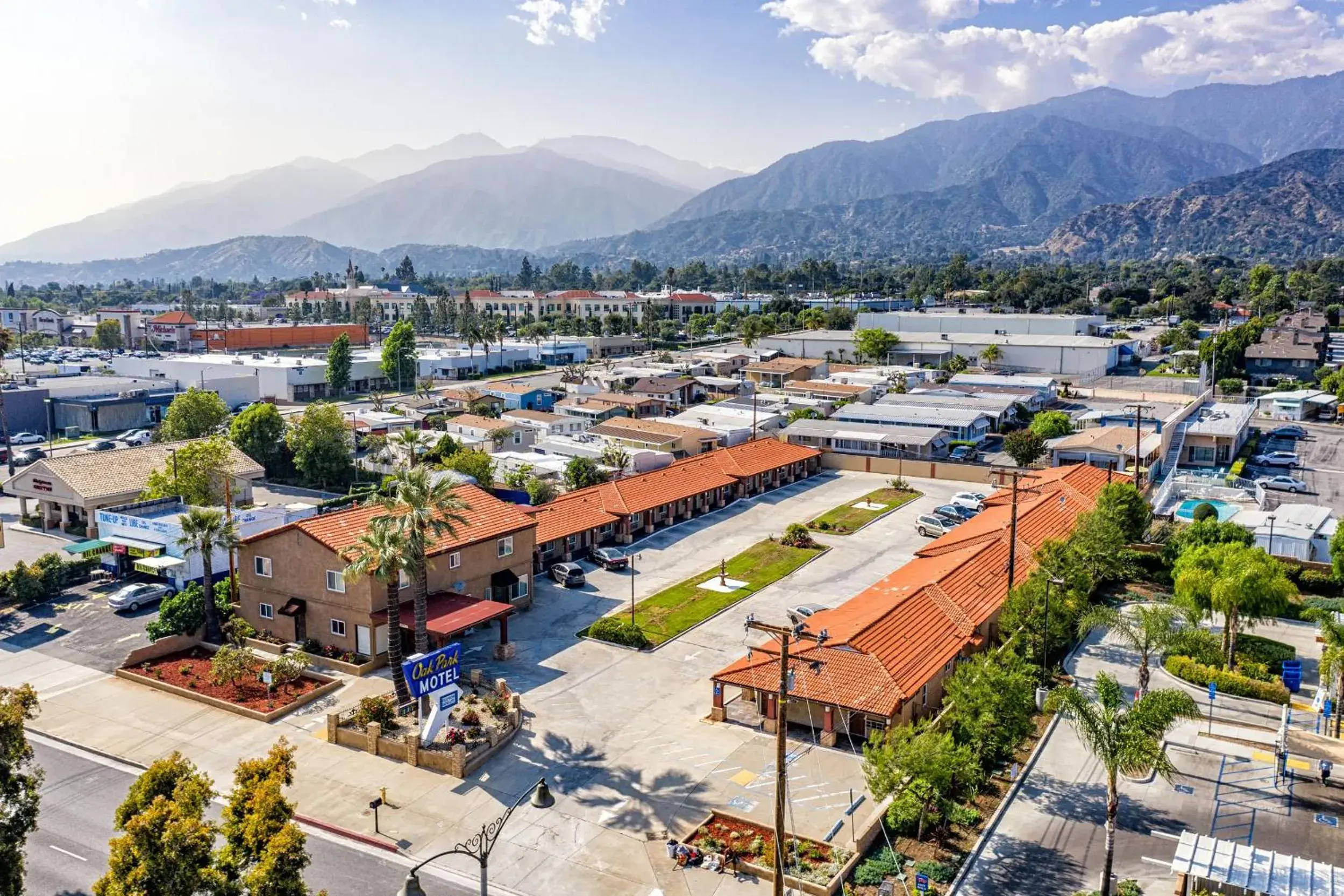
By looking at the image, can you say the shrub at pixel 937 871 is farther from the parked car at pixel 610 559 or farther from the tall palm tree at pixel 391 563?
the parked car at pixel 610 559

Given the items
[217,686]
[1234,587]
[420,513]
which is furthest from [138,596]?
[1234,587]

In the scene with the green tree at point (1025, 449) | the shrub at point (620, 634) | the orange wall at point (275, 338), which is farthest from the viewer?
the orange wall at point (275, 338)

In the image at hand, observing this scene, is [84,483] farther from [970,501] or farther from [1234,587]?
[1234,587]

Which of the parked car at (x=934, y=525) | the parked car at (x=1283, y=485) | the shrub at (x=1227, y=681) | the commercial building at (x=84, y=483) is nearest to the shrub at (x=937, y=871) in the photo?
the shrub at (x=1227, y=681)

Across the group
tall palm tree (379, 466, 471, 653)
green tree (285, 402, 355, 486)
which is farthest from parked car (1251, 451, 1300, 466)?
green tree (285, 402, 355, 486)

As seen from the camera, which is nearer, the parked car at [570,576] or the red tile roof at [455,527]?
the red tile roof at [455,527]

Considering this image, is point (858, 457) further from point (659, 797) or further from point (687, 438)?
point (659, 797)
